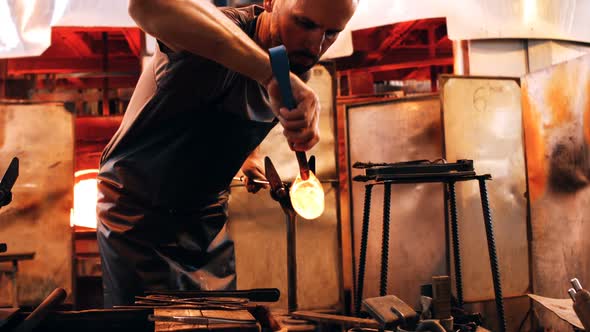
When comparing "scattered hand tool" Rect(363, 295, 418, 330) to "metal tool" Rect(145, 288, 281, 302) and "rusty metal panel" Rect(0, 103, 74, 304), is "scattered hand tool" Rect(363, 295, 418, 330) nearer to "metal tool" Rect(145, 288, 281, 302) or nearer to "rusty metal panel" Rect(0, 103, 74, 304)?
"metal tool" Rect(145, 288, 281, 302)

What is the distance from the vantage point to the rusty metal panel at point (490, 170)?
3857 mm

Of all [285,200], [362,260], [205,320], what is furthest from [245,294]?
[362,260]

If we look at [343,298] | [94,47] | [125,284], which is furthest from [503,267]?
[94,47]

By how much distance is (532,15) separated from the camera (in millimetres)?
4055

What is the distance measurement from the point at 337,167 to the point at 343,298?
96 centimetres

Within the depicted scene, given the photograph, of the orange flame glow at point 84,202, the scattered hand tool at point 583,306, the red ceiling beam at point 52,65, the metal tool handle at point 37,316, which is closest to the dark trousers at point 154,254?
the metal tool handle at point 37,316

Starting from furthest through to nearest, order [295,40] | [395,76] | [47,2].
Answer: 1. [395,76]
2. [47,2]
3. [295,40]

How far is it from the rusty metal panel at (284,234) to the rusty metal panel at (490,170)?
862mm

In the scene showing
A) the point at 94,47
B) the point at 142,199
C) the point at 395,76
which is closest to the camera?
the point at 142,199

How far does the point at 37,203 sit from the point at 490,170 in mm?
3136

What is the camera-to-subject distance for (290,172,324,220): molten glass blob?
76.0 inches

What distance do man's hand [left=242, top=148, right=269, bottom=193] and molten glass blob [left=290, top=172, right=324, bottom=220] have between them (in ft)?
1.47

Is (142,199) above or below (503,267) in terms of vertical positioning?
above

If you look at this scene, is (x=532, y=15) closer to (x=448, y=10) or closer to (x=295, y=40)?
(x=448, y=10)
